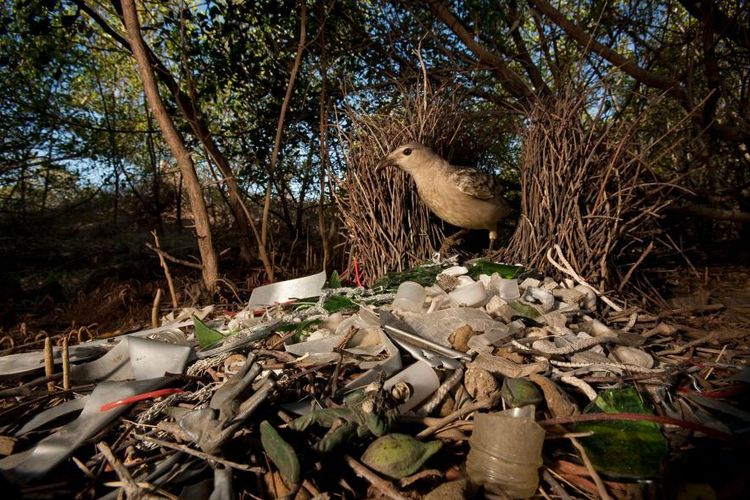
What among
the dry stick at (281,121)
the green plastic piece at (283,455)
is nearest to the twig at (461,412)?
the green plastic piece at (283,455)

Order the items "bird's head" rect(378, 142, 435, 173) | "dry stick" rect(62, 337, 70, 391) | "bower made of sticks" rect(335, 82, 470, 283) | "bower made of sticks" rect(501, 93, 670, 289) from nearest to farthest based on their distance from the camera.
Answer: "dry stick" rect(62, 337, 70, 391)
"bower made of sticks" rect(501, 93, 670, 289)
"bird's head" rect(378, 142, 435, 173)
"bower made of sticks" rect(335, 82, 470, 283)

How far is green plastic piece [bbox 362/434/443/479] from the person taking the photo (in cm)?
90

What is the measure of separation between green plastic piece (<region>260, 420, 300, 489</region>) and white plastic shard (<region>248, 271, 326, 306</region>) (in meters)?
1.32

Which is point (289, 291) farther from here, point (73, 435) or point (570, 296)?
point (570, 296)

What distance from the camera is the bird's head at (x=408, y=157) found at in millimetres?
2639

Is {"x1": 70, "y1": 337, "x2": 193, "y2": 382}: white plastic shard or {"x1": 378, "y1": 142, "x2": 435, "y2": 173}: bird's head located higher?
{"x1": 378, "y1": 142, "x2": 435, "y2": 173}: bird's head

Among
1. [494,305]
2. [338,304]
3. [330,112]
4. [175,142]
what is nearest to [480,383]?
[494,305]

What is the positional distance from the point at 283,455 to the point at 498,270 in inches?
63.1

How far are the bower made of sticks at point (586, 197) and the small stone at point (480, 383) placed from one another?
114cm

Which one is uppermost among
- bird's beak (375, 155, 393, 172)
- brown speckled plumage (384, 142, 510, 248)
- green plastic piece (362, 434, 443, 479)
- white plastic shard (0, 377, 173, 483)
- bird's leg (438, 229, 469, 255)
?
bird's beak (375, 155, 393, 172)

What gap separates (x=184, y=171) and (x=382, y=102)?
A: 190cm

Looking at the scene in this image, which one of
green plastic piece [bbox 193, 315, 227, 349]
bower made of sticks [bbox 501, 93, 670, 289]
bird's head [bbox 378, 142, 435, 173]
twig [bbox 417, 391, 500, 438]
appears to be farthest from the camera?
bird's head [bbox 378, 142, 435, 173]

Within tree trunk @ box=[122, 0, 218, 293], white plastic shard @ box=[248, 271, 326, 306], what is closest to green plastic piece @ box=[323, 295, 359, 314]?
white plastic shard @ box=[248, 271, 326, 306]

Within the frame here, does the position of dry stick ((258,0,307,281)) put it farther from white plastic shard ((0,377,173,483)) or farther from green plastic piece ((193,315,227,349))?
white plastic shard ((0,377,173,483))
